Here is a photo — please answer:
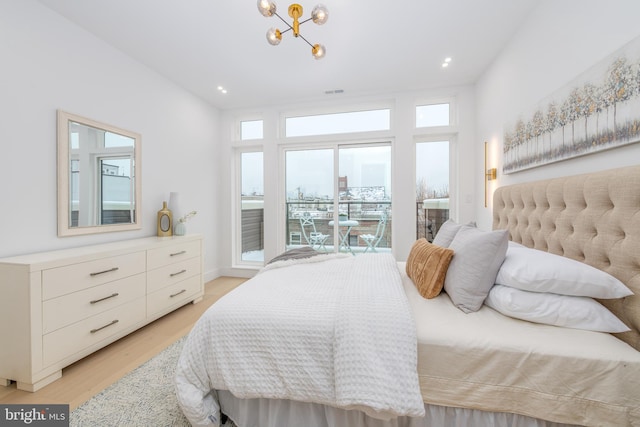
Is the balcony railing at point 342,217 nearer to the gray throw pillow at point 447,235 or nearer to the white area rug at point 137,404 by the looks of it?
the gray throw pillow at point 447,235

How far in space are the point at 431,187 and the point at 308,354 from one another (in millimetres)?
3006

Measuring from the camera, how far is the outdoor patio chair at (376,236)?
3655mm

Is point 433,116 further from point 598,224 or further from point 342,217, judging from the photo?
→ point 598,224

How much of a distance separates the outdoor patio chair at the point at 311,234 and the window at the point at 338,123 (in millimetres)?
1247

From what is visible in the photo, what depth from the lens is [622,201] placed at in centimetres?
114

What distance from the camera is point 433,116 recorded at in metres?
3.43

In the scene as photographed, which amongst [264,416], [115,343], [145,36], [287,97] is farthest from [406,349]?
[287,97]

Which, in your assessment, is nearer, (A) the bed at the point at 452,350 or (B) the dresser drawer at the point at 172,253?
(A) the bed at the point at 452,350

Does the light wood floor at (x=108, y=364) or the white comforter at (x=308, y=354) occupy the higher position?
the white comforter at (x=308, y=354)

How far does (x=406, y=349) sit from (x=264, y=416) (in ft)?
2.55

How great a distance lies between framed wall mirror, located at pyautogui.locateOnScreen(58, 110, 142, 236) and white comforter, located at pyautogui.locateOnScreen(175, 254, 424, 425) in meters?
1.78

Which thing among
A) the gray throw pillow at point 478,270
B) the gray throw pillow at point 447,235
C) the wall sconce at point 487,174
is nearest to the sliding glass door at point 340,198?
the wall sconce at point 487,174

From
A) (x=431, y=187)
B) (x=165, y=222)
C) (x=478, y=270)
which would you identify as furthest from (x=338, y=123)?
(x=478, y=270)

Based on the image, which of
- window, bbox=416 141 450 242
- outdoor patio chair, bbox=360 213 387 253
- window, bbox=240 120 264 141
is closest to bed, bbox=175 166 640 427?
window, bbox=416 141 450 242
